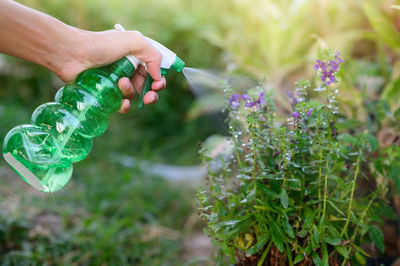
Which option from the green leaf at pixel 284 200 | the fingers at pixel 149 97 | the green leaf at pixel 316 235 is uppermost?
the fingers at pixel 149 97

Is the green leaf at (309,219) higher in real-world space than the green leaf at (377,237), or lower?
higher

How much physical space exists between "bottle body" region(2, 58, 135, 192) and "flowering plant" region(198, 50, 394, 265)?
385mm

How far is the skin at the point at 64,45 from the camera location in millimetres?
1142

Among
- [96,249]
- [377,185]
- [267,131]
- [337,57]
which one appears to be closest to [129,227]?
[96,249]

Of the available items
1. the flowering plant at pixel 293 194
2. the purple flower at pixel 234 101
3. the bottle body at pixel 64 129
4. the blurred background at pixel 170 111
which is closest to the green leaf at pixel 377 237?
the flowering plant at pixel 293 194

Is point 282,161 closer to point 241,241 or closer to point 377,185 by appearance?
point 241,241

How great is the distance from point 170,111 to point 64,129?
3.04m

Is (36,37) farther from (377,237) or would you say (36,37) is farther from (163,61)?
(377,237)

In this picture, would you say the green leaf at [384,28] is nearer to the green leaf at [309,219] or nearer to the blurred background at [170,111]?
the blurred background at [170,111]

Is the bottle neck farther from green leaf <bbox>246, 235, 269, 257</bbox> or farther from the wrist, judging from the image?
green leaf <bbox>246, 235, 269, 257</bbox>

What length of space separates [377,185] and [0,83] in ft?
16.2

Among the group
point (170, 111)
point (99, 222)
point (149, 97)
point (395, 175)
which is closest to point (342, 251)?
point (395, 175)

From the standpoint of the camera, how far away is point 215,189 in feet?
4.20

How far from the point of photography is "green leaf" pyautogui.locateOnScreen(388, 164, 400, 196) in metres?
1.21
